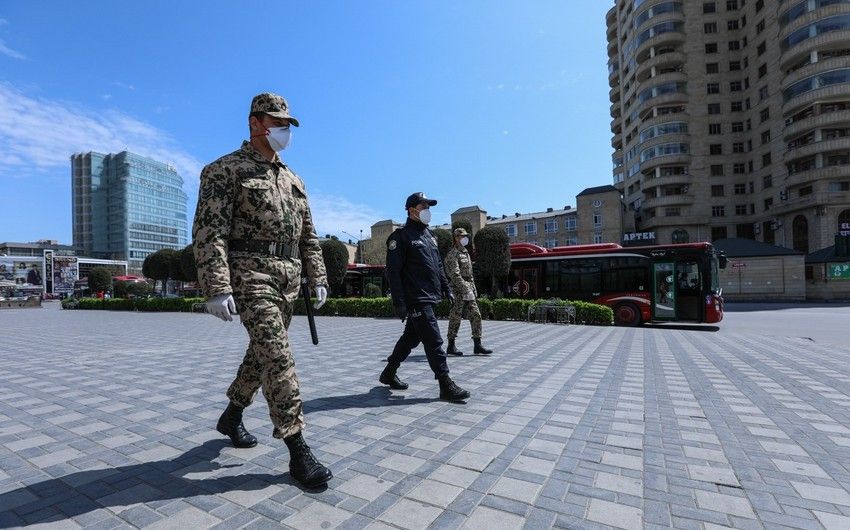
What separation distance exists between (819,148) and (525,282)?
38909 millimetres

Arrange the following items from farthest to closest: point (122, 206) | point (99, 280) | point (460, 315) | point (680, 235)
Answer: point (122, 206)
point (680, 235)
point (99, 280)
point (460, 315)

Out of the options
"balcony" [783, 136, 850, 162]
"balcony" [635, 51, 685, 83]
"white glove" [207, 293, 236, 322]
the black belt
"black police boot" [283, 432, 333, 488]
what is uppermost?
"balcony" [635, 51, 685, 83]

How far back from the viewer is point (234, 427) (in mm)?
3215

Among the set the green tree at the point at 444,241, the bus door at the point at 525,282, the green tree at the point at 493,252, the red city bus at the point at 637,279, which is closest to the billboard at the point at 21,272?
the green tree at the point at 444,241

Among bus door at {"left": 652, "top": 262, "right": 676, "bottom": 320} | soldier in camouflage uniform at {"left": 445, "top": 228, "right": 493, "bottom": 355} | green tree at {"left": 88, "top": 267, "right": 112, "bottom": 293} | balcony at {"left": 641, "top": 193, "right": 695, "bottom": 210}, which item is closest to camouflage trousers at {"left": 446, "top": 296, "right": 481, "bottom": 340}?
soldier in camouflage uniform at {"left": 445, "top": 228, "right": 493, "bottom": 355}

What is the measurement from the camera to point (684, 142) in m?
49.7

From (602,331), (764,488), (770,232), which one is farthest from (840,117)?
(764,488)

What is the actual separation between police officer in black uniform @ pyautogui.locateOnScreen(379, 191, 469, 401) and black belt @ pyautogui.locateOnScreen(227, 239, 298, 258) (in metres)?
1.74

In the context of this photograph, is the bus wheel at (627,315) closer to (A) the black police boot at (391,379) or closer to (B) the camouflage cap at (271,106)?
(A) the black police boot at (391,379)

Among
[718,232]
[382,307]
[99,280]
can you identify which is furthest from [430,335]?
[718,232]

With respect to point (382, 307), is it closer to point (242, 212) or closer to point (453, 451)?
point (453, 451)

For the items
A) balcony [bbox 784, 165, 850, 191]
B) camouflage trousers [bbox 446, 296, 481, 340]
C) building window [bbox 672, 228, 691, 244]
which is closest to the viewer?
camouflage trousers [bbox 446, 296, 481, 340]

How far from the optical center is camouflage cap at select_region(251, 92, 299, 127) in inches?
116

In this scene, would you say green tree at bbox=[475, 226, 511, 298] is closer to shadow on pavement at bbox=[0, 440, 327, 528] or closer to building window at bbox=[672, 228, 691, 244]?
shadow on pavement at bbox=[0, 440, 327, 528]
